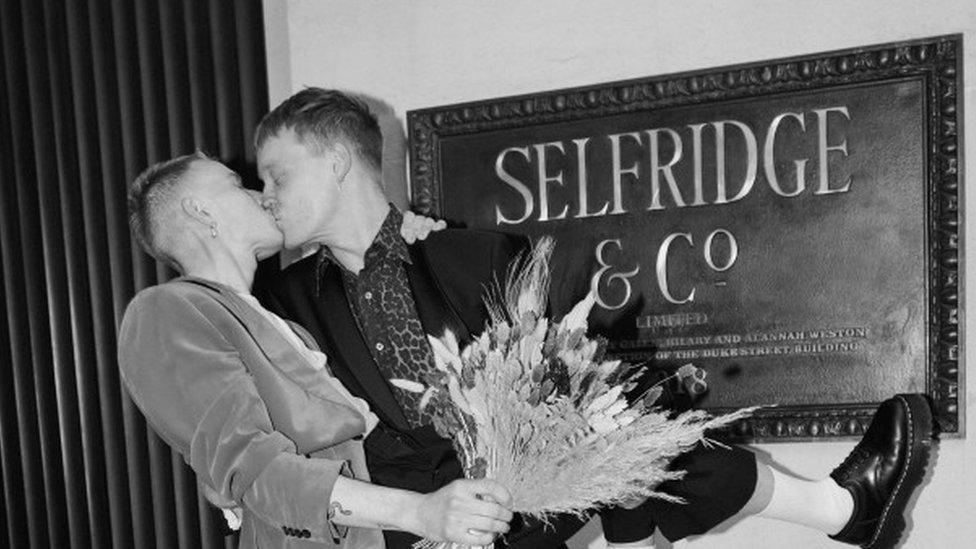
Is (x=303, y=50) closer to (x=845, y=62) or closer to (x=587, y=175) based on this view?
(x=587, y=175)

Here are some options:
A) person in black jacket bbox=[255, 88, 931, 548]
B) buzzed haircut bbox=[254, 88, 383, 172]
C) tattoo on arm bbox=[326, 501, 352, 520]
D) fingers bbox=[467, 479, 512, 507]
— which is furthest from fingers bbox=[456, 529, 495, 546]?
buzzed haircut bbox=[254, 88, 383, 172]

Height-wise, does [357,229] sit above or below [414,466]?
above

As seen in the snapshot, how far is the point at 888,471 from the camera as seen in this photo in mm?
2307

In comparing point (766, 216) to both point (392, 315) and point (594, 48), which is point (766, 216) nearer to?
point (594, 48)

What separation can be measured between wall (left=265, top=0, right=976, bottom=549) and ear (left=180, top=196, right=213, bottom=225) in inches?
45.9

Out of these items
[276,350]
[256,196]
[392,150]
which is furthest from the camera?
[392,150]

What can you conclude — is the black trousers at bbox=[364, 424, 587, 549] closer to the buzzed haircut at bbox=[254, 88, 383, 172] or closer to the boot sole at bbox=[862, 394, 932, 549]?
the buzzed haircut at bbox=[254, 88, 383, 172]

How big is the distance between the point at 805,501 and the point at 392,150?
1.48 meters

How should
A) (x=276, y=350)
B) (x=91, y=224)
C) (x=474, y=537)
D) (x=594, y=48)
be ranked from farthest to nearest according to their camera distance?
1. (x=91, y=224)
2. (x=594, y=48)
3. (x=276, y=350)
4. (x=474, y=537)

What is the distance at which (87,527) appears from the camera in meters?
3.27

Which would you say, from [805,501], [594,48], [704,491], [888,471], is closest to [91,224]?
[594,48]

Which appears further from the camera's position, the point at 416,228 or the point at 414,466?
the point at 416,228

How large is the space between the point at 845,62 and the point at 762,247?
475mm

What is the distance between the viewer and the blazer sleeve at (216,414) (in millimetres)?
1593
